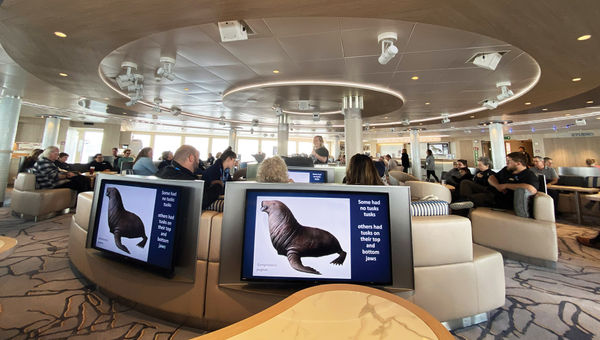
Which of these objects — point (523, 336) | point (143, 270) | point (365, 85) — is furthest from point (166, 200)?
point (365, 85)

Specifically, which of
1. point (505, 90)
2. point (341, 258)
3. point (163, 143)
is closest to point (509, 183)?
point (505, 90)

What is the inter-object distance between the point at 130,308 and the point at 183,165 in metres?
1.37

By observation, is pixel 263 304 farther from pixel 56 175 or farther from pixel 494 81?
pixel 494 81

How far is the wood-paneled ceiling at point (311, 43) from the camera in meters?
2.54

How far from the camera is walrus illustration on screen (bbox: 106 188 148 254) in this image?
1.62 meters

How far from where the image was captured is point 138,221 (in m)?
1.63

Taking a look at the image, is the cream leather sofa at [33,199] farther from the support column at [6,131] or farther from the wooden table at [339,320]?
the wooden table at [339,320]

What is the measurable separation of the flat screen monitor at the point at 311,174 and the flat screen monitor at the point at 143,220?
213cm

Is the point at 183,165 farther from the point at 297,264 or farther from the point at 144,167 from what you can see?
the point at 144,167

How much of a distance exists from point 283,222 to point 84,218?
2279 millimetres

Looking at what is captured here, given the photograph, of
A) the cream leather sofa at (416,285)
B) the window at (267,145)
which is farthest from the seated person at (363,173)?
the window at (267,145)

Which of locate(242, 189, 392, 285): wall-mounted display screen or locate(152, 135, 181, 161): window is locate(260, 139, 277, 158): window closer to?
locate(152, 135, 181, 161): window

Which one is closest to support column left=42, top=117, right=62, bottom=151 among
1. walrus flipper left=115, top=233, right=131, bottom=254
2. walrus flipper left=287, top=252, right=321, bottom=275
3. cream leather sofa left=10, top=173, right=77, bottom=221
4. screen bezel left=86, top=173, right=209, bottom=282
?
cream leather sofa left=10, top=173, right=77, bottom=221

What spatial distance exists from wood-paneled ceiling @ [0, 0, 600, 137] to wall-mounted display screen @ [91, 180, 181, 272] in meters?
2.17
